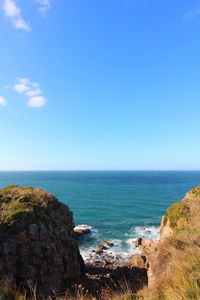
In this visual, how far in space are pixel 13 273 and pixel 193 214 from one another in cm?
1332

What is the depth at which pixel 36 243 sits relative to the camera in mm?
20125

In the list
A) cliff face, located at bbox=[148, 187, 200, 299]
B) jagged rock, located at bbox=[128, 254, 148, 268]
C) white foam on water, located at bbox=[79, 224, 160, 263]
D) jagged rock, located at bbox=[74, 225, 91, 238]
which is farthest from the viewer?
jagged rock, located at bbox=[74, 225, 91, 238]

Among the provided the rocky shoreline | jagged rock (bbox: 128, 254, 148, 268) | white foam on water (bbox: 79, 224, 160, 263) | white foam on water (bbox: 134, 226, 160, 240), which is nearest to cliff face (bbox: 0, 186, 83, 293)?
the rocky shoreline

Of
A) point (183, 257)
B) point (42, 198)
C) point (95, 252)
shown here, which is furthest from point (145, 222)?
point (183, 257)

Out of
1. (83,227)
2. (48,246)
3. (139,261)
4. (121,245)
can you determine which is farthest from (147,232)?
(48,246)

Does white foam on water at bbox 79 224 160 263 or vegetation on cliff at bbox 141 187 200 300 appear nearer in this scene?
vegetation on cliff at bbox 141 187 200 300

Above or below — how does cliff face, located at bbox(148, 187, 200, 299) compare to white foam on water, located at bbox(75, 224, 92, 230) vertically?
above

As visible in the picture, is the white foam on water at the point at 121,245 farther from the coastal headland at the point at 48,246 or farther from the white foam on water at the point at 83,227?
the coastal headland at the point at 48,246

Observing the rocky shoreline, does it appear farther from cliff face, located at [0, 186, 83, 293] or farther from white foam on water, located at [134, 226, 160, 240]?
cliff face, located at [0, 186, 83, 293]

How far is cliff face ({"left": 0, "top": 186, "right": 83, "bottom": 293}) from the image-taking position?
60.7 feet

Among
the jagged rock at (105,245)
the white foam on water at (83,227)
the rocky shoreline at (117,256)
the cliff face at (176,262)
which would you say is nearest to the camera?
the cliff face at (176,262)

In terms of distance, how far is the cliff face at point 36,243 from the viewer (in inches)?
729

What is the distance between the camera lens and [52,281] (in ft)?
64.1

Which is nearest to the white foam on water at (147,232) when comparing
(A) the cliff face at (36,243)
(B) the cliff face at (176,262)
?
(A) the cliff face at (36,243)
